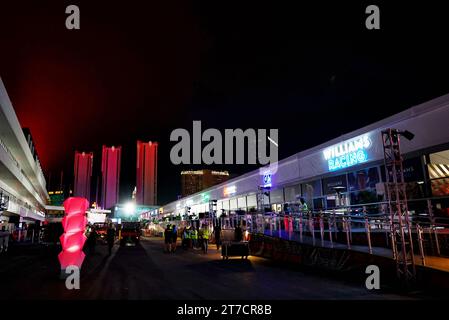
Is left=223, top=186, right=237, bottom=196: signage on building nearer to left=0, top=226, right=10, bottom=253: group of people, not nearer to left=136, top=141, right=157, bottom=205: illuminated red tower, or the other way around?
left=0, top=226, right=10, bottom=253: group of people

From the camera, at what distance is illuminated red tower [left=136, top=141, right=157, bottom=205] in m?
122

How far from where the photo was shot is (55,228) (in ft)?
81.3

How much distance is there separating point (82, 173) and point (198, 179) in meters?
55.4

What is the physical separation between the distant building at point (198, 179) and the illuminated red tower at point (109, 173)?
111 ft

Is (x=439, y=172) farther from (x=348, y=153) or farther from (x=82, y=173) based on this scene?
(x=82, y=173)

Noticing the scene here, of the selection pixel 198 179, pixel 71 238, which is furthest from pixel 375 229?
pixel 198 179

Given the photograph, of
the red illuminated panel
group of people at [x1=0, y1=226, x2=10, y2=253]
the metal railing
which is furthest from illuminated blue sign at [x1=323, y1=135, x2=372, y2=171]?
group of people at [x1=0, y1=226, x2=10, y2=253]

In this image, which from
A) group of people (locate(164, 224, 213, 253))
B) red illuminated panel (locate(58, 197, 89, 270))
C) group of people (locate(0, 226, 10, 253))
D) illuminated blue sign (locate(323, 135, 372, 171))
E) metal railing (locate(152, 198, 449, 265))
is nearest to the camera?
red illuminated panel (locate(58, 197, 89, 270))

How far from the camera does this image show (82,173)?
486ft

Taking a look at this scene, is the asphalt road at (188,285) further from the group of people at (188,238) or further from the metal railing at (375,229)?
the group of people at (188,238)

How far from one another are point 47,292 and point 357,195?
48.3 ft

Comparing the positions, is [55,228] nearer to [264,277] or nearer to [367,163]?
[264,277]

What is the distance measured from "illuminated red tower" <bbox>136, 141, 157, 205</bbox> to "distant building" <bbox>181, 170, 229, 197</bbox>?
12.2 metres
